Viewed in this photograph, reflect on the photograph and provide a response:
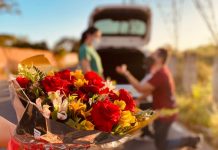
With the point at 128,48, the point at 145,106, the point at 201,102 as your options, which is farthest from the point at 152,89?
the point at 201,102

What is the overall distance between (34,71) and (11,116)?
20 centimetres

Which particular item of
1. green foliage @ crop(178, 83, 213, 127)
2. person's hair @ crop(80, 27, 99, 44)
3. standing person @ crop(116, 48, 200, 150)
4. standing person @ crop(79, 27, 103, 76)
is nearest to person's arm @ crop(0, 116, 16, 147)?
standing person @ crop(116, 48, 200, 150)

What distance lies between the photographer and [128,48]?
835 centimetres

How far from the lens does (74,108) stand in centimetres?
164

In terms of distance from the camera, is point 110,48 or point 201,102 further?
point 201,102

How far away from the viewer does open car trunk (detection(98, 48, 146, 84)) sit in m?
8.77

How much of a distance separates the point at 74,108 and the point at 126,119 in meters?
0.18

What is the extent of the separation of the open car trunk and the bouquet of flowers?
6.80m

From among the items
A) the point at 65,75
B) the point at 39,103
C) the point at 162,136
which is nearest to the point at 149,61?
the point at 162,136

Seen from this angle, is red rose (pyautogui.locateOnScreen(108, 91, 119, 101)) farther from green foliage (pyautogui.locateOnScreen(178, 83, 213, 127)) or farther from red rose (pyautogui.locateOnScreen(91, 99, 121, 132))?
green foliage (pyautogui.locateOnScreen(178, 83, 213, 127))

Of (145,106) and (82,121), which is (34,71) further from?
(145,106)

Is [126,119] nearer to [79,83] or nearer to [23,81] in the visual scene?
[79,83]

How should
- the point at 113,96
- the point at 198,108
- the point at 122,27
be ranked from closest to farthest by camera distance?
the point at 113,96 < the point at 122,27 < the point at 198,108

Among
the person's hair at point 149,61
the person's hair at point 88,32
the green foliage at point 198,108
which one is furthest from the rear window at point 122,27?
the green foliage at point 198,108
